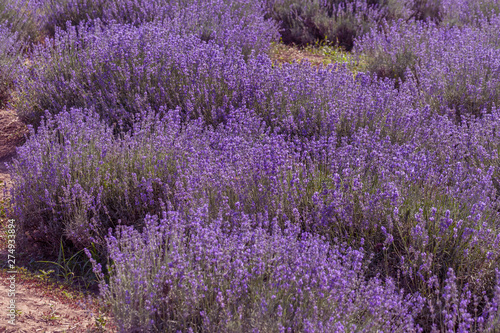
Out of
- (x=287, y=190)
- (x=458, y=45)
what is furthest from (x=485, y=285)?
(x=458, y=45)

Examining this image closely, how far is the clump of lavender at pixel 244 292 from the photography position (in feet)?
6.73

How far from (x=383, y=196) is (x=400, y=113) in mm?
1278

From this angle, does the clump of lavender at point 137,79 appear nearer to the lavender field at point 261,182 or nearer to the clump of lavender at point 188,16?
the lavender field at point 261,182

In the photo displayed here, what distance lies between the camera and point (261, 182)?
2.98 m

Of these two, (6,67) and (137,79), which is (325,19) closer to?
(137,79)

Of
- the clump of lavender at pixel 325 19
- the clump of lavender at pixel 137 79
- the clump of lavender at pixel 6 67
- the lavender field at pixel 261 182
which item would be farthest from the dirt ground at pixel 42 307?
the clump of lavender at pixel 325 19

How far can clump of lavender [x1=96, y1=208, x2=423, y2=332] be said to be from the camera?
80.7 inches

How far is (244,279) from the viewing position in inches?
84.4

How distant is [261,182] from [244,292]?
0.93 m

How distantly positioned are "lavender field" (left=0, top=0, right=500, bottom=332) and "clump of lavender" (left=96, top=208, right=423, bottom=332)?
11 mm

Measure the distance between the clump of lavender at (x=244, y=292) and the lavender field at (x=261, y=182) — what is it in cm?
1

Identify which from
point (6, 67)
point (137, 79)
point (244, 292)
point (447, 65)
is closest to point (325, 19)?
point (447, 65)

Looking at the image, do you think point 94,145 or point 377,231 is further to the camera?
point 94,145

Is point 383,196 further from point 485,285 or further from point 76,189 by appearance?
point 76,189
